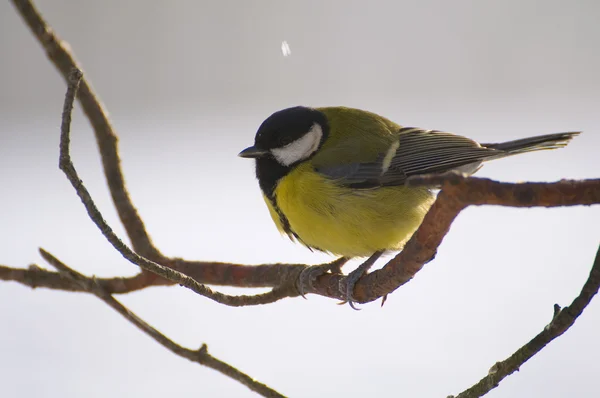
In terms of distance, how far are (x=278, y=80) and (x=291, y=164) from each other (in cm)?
A: 136

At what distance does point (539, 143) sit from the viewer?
1.47m

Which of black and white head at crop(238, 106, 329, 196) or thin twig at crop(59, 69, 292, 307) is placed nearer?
thin twig at crop(59, 69, 292, 307)

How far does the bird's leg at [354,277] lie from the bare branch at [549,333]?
0.34 m

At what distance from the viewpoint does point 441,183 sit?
794 millimetres

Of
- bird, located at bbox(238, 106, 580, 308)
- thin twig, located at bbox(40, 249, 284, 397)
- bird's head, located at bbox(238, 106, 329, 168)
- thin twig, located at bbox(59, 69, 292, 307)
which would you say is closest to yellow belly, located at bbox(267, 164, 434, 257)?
bird, located at bbox(238, 106, 580, 308)

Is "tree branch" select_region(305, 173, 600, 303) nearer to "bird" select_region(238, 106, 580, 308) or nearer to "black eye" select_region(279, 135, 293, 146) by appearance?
"bird" select_region(238, 106, 580, 308)

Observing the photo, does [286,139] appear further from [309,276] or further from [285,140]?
[309,276]

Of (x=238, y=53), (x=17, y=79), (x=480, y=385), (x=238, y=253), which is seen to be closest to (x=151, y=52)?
(x=238, y=53)

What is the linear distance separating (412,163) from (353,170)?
0.45 ft

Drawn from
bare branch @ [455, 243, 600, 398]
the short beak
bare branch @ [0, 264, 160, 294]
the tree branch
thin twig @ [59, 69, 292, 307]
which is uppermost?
the short beak

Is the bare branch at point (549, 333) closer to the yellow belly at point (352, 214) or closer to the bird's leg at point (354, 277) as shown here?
the bird's leg at point (354, 277)

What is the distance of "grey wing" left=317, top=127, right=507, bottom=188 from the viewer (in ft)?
5.01

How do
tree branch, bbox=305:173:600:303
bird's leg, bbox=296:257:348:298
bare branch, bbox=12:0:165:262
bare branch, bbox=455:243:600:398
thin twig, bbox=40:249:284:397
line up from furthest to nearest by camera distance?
bare branch, bbox=12:0:165:262
bird's leg, bbox=296:257:348:298
thin twig, bbox=40:249:284:397
bare branch, bbox=455:243:600:398
tree branch, bbox=305:173:600:303

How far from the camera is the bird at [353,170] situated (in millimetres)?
1465
